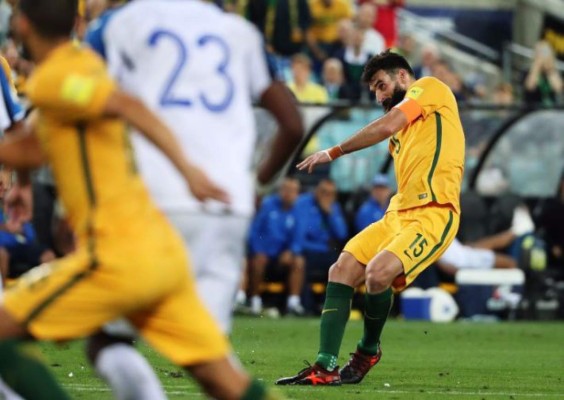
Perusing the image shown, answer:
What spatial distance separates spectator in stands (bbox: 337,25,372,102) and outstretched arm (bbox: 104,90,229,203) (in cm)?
1635

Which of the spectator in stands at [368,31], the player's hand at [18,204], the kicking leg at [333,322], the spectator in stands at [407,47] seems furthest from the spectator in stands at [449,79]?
the player's hand at [18,204]

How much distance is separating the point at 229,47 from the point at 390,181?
14.5 metres

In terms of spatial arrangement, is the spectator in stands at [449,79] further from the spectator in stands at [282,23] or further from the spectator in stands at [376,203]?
the spectator in stands at [376,203]

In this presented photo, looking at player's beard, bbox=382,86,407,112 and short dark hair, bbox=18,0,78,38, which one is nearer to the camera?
short dark hair, bbox=18,0,78,38

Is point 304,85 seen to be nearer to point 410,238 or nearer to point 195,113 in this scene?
point 410,238

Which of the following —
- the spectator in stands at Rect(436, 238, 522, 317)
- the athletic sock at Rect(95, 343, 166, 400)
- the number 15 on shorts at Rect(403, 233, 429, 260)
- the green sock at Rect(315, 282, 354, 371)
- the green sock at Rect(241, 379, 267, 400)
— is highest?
the green sock at Rect(241, 379, 267, 400)

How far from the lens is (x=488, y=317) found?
67.2 feet

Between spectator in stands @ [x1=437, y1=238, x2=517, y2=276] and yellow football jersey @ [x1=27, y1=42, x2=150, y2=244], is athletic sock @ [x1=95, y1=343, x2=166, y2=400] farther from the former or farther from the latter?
spectator in stands @ [x1=437, y1=238, x2=517, y2=276]

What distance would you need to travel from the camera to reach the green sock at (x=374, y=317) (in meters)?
10.6

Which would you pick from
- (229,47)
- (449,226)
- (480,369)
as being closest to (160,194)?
(229,47)

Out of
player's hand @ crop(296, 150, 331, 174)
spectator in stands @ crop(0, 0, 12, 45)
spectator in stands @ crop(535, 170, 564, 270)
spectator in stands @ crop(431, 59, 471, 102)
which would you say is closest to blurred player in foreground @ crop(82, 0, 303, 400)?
player's hand @ crop(296, 150, 331, 174)

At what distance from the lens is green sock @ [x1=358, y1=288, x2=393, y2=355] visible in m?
10.6

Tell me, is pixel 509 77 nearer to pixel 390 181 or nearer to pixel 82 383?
pixel 390 181

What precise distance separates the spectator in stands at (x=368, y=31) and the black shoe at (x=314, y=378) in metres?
12.1
